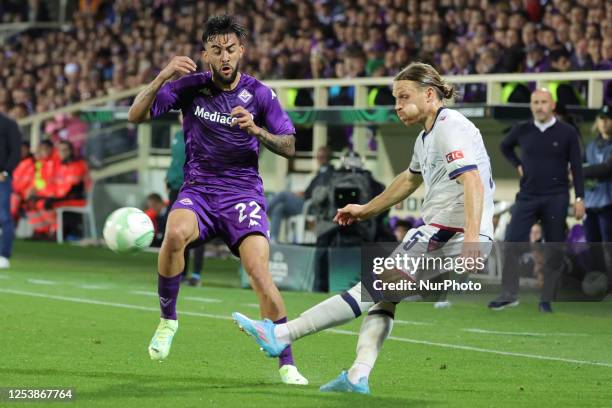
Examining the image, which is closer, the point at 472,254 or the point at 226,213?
the point at 472,254

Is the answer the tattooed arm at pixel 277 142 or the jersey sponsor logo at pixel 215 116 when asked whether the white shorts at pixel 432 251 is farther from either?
the jersey sponsor logo at pixel 215 116

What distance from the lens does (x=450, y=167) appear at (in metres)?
7.28

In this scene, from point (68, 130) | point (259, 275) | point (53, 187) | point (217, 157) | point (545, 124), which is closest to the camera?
point (259, 275)

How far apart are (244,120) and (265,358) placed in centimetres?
230

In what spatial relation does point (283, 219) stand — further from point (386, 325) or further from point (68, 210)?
point (386, 325)

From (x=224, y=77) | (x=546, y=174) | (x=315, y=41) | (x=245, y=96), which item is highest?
(x=315, y=41)

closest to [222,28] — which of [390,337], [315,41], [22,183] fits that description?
[390,337]

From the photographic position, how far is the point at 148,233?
29.0 feet

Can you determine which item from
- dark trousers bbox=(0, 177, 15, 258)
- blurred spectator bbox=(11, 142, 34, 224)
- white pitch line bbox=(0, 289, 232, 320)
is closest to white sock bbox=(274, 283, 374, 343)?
white pitch line bbox=(0, 289, 232, 320)

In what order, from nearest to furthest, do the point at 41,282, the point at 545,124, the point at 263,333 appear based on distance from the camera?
the point at 263,333 → the point at 545,124 → the point at 41,282

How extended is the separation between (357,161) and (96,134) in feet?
32.6

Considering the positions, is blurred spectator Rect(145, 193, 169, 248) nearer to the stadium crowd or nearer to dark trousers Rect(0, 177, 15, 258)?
the stadium crowd

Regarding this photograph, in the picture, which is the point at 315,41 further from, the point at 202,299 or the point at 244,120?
the point at 244,120

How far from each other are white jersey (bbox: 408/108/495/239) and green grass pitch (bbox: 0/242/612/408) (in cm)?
101
